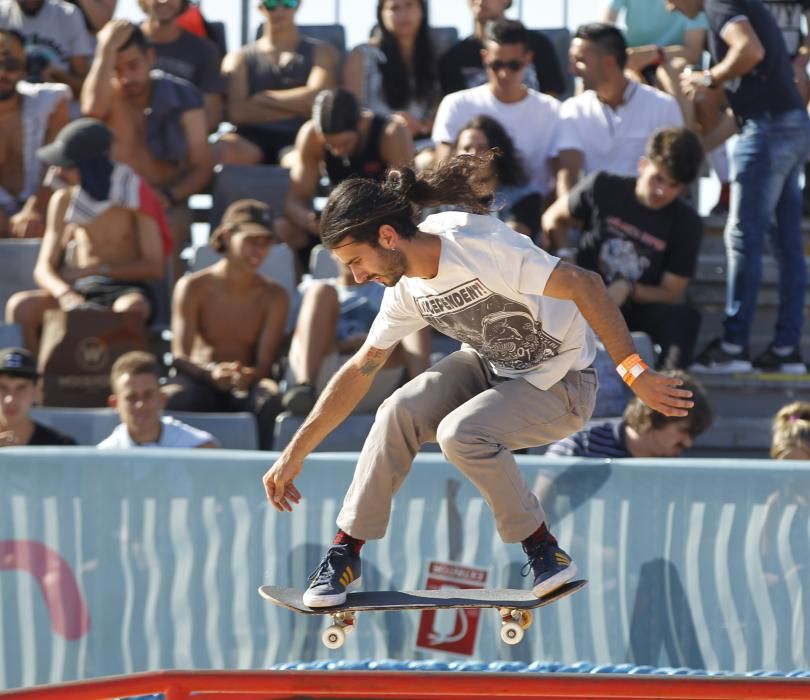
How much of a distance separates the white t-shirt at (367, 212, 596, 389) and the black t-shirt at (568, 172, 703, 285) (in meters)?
2.90

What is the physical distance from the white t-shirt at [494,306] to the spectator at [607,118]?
A: 3620 millimetres

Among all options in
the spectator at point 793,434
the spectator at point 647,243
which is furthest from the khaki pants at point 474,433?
the spectator at point 647,243

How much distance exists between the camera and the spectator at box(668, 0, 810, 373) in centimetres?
728

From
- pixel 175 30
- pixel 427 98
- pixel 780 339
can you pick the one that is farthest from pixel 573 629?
pixel 175 30

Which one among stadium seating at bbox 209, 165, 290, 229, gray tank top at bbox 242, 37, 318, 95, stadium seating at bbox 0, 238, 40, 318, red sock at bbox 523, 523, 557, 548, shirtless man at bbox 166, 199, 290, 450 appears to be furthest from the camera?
gray tank top at bbox 242, 37, 318, 95

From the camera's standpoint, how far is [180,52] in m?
8.70

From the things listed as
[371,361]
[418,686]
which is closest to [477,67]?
[371,361]

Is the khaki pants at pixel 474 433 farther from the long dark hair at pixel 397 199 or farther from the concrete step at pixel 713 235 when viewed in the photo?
the concrete step at pixel 713 235

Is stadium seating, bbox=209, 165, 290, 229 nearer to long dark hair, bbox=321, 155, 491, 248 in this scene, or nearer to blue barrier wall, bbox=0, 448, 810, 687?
blue barrier wall, bbox=0, 448, 810, 687

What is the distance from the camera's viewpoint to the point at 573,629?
5641 millimetres

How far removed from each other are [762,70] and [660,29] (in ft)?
5.57

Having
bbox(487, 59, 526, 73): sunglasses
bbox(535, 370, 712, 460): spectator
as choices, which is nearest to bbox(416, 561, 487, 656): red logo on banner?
bbox(535, 370, 712, 460): spectator

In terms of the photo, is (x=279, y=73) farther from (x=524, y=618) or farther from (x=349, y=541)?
(x=524, y=618)

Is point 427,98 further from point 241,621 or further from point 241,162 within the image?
point 241,621
